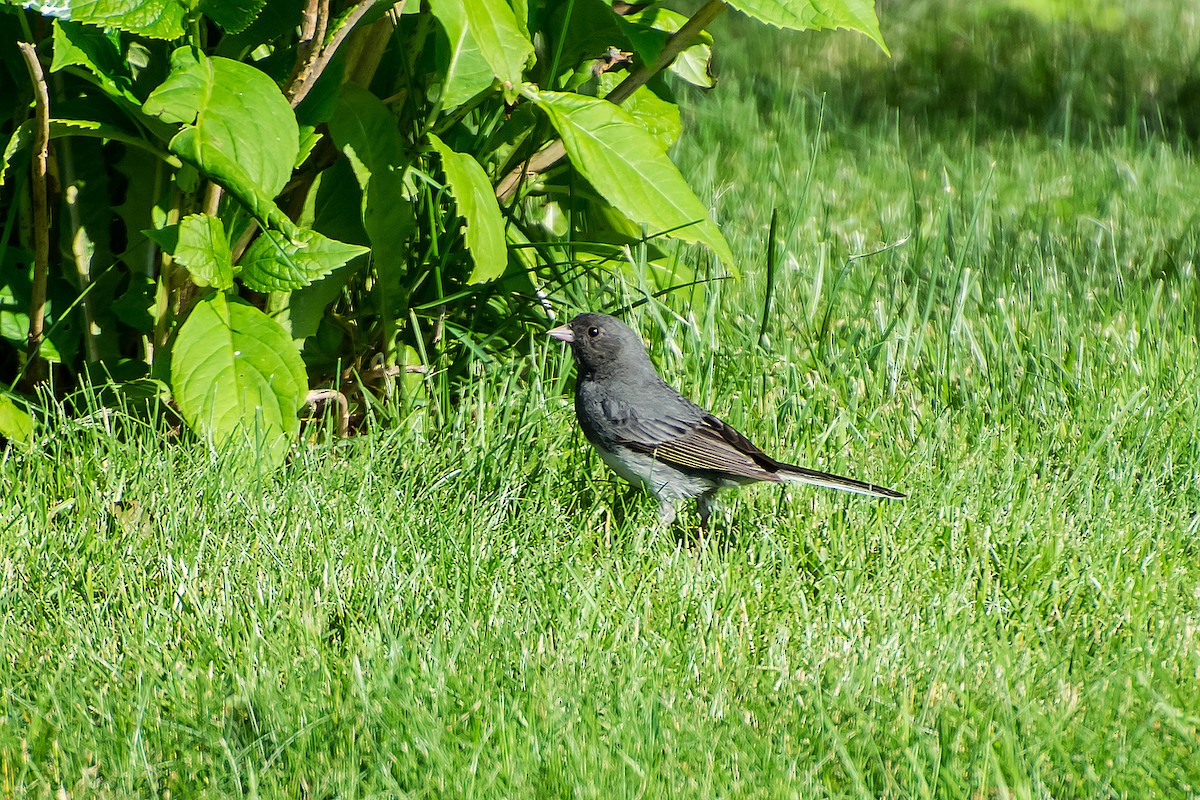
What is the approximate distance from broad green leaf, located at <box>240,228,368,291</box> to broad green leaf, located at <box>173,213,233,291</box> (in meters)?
0.09

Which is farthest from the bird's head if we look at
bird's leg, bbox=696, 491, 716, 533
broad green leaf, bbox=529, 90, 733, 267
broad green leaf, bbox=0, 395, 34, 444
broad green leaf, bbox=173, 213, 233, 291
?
broad green leaf, bbox=0, 395, 34, 444

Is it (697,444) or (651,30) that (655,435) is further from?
(651,30)

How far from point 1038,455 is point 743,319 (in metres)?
1.23

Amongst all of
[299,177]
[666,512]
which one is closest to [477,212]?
[299,177]

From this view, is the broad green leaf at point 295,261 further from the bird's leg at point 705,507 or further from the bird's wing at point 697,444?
the bird's leg at point 705,507

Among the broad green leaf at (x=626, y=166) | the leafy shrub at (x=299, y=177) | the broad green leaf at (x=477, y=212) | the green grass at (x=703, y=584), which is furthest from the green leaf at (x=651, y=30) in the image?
the green grass at (x=703, y=584)

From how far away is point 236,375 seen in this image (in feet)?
11.1

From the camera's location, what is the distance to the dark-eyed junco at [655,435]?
3.71m

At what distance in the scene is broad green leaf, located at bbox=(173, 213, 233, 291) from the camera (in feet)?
10.7

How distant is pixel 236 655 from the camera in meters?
2.92

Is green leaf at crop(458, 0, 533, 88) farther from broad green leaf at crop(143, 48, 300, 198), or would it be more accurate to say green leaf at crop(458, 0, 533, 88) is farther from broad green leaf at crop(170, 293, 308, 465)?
broad green leaf at crop(170, 293, 308, 465)

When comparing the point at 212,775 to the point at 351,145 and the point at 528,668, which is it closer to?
the point at 528,668

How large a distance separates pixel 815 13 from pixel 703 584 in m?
1.40

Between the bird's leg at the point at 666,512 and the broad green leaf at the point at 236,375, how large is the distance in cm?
105
